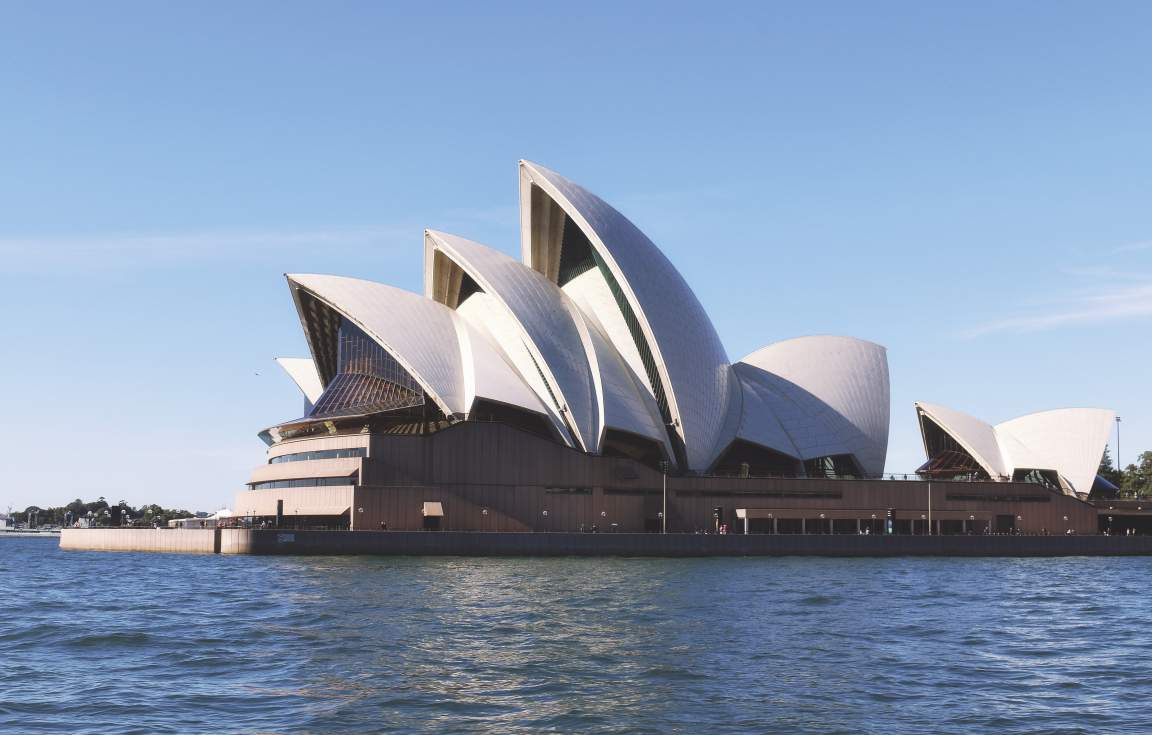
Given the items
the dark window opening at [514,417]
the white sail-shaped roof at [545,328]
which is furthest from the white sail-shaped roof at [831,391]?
the dark window opening at [514,417]

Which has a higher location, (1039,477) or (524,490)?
(1039,477)

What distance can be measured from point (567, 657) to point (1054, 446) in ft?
244

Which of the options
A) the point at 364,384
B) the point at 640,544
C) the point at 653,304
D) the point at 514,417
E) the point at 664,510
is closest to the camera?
the point at 640,544

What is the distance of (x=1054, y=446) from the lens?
87562 millimetres

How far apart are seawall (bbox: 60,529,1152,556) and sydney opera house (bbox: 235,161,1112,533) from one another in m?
2.88

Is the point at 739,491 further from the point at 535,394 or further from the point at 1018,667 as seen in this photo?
the point at 1018,667

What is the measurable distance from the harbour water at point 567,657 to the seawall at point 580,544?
2076 centimetres

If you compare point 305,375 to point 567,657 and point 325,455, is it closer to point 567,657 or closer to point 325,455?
point 325,455

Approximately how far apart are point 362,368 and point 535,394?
37.1 ft

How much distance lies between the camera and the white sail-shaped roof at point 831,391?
83.1 meters

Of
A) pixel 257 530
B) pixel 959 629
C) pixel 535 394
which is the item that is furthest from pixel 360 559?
pixel 959 629

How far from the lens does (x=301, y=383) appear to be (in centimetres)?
8788

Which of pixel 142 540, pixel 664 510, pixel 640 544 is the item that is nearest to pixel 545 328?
pixel 664 510

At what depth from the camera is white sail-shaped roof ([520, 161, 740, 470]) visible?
71.9 meters
